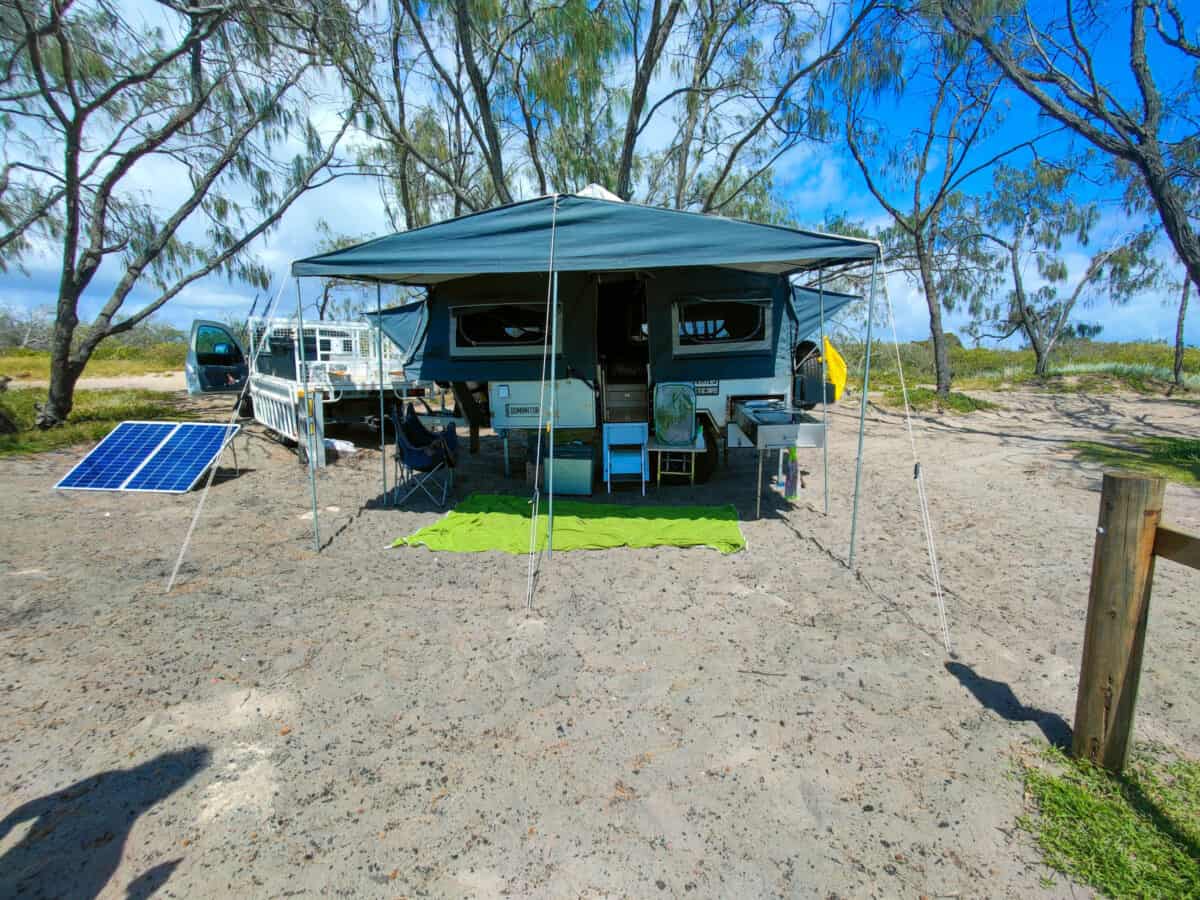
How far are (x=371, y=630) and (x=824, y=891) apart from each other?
8.20ft

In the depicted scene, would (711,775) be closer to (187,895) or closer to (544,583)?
(187,895)

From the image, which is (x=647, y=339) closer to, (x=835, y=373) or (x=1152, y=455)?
(x=835, y=373)

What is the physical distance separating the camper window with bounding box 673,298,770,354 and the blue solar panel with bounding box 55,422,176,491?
589 centimetres

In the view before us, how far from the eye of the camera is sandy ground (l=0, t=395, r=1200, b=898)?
1814mm

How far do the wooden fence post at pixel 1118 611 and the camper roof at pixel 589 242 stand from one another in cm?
244

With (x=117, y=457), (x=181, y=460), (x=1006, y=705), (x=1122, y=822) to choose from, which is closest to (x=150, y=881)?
(x=1122, y=822)

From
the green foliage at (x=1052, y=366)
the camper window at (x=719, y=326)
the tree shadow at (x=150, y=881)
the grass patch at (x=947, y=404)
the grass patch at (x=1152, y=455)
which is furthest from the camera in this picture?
the green foliage at (x=1052, y=366)

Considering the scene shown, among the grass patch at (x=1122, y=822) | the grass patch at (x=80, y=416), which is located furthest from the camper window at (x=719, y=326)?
the grass patch at (x=80, y=416)

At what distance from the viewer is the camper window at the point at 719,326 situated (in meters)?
6.05

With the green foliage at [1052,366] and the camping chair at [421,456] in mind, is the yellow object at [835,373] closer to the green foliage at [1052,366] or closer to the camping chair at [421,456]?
the camping chair at [421,456]

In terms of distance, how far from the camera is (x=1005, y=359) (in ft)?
99.1

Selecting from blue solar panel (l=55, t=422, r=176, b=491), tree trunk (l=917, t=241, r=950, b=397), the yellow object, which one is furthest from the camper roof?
tree trunk (l=917, t=241, r=950, b=397)

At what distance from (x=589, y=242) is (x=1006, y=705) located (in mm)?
3521

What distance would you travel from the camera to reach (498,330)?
642 cm
